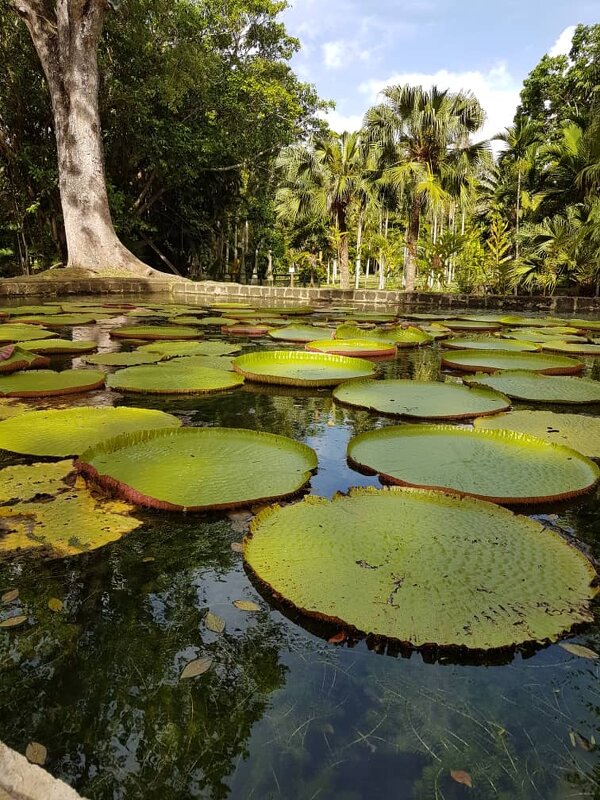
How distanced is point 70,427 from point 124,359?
5.04 ft

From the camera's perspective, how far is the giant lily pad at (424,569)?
0.97 metres

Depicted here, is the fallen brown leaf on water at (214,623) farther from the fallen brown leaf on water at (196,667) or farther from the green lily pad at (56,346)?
the green lily pad at (56,346)

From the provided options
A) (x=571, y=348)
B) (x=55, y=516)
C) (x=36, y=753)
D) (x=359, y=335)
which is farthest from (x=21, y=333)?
(x=571, y=348)

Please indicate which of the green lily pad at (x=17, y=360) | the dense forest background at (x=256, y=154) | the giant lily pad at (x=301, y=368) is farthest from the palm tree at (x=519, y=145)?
the green lily pad at (x=17, y=360)

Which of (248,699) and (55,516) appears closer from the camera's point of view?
(248,699)

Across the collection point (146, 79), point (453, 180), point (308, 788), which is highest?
point (146, 79)

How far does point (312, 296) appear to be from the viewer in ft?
33.2

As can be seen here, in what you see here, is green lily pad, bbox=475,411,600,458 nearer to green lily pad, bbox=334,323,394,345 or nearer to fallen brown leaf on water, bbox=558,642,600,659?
fallen brown leaf on water, bbox=558,642,600,659

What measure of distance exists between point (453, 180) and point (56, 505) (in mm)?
14901

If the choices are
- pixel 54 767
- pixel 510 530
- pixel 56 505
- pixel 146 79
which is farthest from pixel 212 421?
pixel 146 79

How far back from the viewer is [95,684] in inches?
34.1

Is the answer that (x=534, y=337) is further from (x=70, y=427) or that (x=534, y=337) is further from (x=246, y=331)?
(x=70, y=427)

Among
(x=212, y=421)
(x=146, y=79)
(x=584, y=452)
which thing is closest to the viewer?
(x=584, y=452)

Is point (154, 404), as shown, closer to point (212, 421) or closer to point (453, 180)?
point (212, 421)
